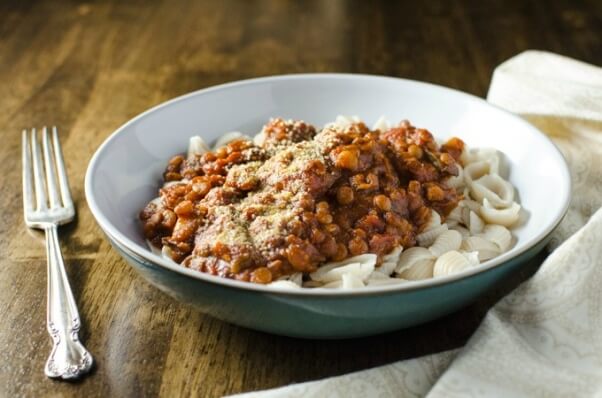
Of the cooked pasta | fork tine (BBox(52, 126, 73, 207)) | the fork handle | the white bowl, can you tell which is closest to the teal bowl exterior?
the white bowl

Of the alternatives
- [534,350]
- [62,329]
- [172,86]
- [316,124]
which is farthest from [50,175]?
[534,350]

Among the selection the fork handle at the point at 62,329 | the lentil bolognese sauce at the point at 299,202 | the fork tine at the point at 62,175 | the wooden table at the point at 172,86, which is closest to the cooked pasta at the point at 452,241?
the lentil bolognese sauce at the point at 299,202

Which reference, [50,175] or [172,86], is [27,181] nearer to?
[50,175]

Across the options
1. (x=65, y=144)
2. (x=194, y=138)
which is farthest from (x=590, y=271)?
(x=65, y=144)

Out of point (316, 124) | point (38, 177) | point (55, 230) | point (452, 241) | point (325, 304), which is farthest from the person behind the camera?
point (316, 124)

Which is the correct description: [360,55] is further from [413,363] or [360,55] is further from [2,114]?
[413,363]
